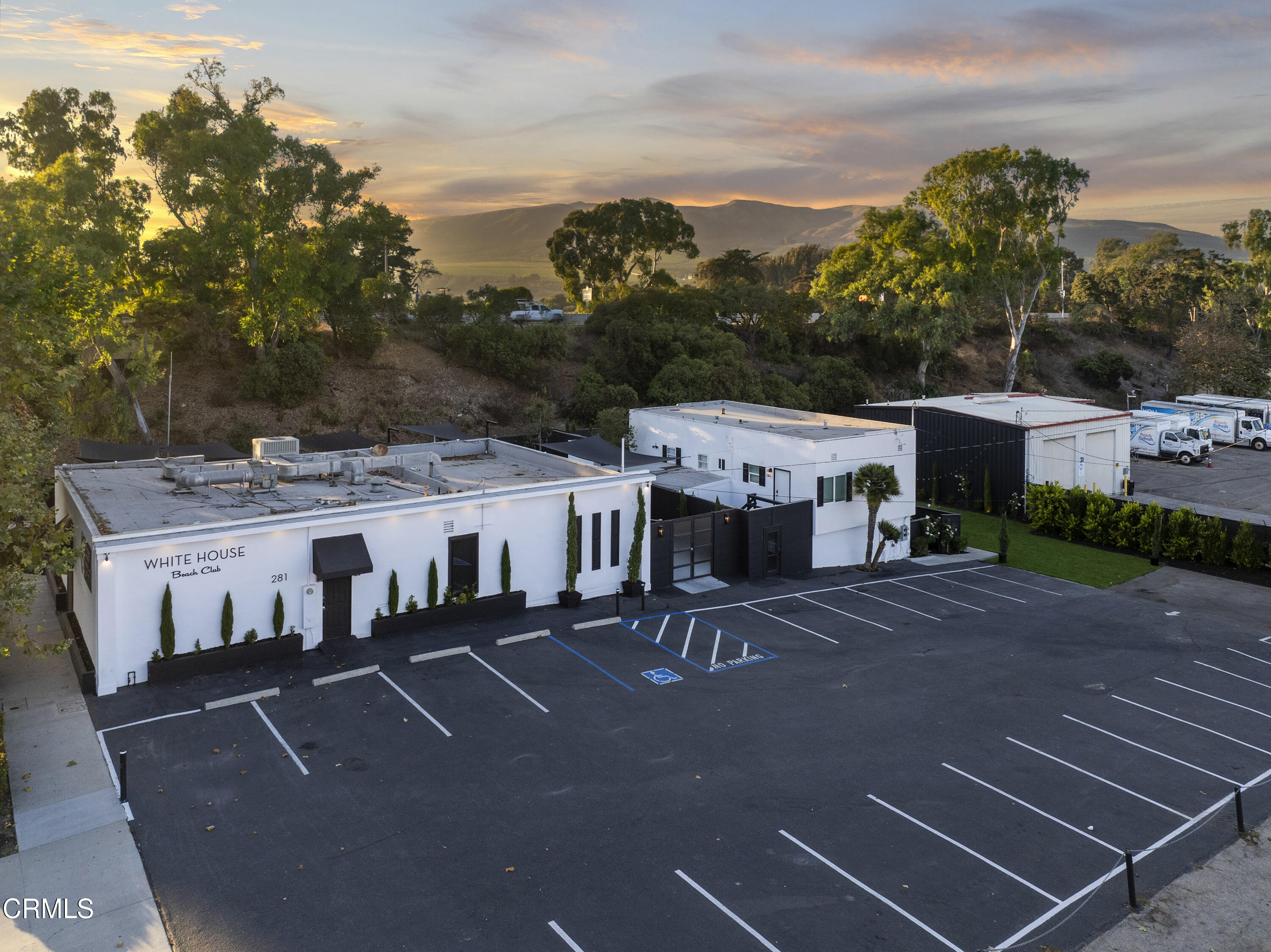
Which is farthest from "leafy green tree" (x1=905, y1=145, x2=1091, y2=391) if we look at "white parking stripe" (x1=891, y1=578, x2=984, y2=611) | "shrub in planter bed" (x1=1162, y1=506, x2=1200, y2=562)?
"white parking stripe" (x1=891, y1=578, x2=984, y2=611)

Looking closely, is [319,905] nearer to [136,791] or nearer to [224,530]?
[136,791]

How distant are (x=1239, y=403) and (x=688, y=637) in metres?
55.5

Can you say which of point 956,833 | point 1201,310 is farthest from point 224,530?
point 1201,310

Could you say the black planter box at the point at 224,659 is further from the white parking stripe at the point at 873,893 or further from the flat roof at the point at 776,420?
the flat roof at the point at 776,420

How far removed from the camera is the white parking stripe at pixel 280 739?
581 inches

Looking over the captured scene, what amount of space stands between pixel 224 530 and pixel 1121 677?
21.1 metres

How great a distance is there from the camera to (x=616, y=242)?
234ft

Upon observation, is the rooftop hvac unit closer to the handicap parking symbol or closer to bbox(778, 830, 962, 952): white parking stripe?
the handicap parking symbol

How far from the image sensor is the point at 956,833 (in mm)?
13242

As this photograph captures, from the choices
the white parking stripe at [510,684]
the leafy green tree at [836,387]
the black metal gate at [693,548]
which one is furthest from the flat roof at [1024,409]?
the white parking stripe at [510,684]

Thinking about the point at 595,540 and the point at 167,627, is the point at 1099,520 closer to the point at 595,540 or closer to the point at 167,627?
the point at 595,540

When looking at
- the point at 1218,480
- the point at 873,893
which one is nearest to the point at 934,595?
the point at 873,893

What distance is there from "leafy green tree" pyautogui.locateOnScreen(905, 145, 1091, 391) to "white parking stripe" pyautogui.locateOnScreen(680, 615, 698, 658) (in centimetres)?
5034

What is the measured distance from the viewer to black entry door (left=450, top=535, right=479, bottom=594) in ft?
73.1
